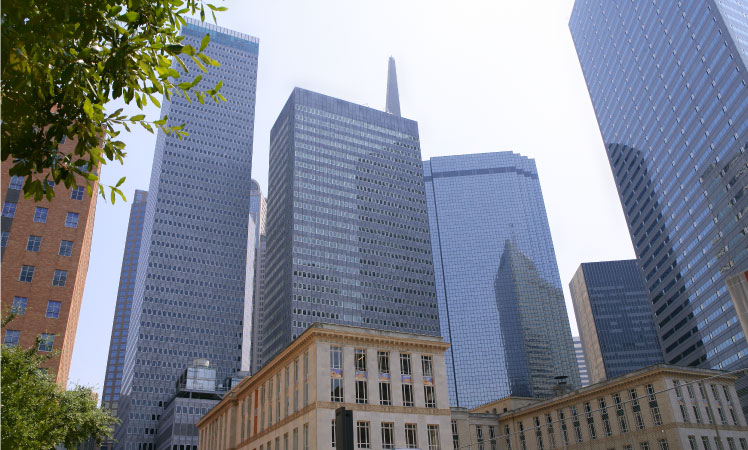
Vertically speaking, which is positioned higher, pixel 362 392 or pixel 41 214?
pixel 41 214

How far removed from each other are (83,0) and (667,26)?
166 metres

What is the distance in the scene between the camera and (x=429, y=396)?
66.0 m

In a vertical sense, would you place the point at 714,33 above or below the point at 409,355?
above

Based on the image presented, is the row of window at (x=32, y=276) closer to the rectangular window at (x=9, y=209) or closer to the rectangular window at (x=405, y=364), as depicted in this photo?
the rectangular window at (x=9, y=209)

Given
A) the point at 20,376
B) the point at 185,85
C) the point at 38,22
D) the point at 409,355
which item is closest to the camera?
the point at 38,22

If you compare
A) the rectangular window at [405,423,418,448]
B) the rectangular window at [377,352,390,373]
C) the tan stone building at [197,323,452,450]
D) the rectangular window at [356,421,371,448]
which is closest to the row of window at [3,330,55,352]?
the tan stone building at [197,323,452,450]

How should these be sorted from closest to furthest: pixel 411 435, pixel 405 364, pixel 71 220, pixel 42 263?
pixel 411 435 → pixel 42 263 → pixel 71 220 → pixel 405 364

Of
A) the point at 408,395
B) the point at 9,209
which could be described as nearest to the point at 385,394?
the point at 408,395

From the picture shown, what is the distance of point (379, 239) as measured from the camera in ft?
611

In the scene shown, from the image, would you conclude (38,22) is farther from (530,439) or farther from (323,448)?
(530,439)

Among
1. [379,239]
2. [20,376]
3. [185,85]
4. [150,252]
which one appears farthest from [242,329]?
[185,85]

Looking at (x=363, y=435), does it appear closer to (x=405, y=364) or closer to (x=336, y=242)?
(x=405, y=364)

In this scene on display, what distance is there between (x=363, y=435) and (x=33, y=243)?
39949 mm

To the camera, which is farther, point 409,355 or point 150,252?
point 150,252
